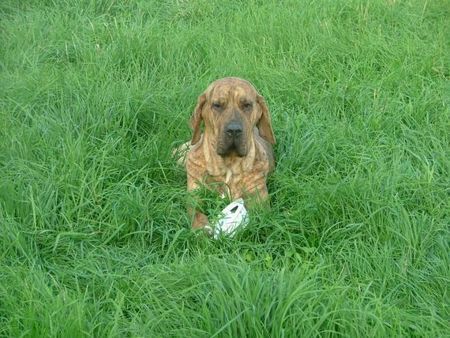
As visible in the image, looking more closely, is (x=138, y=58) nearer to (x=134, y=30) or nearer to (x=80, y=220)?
(x=134, y=30)

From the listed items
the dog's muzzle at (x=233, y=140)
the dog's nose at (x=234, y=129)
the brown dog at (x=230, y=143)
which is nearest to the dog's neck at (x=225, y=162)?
the brown dog at (x=230, y=143)

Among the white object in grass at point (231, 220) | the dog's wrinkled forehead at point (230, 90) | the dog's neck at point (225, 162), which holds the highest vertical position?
the dog's wrinkled forehead at point (230, 90)

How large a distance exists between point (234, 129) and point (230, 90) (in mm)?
291

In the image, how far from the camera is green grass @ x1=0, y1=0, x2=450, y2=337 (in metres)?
2.84

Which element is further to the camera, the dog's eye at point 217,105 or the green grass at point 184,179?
the dog's eye at point 217,105

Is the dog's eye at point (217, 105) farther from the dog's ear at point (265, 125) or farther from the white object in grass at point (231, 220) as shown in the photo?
the white object in grass at point (231, 220)

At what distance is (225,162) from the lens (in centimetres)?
417

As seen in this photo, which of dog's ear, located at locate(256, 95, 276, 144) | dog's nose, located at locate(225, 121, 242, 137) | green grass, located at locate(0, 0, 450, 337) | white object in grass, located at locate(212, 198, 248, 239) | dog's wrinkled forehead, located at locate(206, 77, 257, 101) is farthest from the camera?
dog's ear, located at locate(256, 95, 276, 144)

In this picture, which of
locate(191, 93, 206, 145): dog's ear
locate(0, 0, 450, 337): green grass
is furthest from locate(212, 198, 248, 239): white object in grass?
locate(191, 93, 206, 145): dog's ear

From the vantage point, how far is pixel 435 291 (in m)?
3.12

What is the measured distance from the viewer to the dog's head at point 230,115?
3959 mm

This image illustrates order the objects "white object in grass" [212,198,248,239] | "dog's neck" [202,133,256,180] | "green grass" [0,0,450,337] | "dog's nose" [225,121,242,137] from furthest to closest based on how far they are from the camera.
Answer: "dog's neck" [202,133,256,180] < "dog's nose" [225,121,242,137] < "white object in grass" [212,198,248,239] < "green grass" [0,0,450,337]

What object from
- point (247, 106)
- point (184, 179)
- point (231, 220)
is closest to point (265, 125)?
point (247, 106)

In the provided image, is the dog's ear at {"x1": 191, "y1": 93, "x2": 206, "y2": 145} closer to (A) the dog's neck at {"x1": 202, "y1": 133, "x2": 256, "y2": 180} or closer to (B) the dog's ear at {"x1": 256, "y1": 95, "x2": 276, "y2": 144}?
(A) the dog's neck at {"x1": 202, "y1": 133, "x2": 256, "y2": 180}
